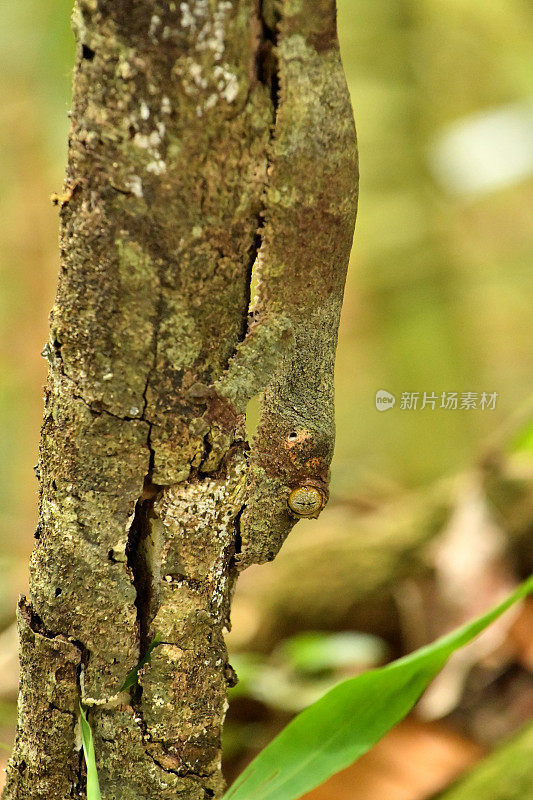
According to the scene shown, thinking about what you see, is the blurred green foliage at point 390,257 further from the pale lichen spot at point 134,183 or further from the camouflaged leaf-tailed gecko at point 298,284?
the pale lichen spot at point 134,183

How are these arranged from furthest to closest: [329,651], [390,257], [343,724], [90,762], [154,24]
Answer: [390,257]
[329,651]
[343,724]
[90,762]
[154,24]

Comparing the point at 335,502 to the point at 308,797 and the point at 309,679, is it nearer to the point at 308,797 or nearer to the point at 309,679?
the point at 309,679

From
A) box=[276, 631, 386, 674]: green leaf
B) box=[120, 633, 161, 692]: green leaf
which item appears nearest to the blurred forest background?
box=[276, 631, 386, 674]: green leaf

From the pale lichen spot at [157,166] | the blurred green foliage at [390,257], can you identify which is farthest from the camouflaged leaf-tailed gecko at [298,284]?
the blurred green foliage at [390,257]

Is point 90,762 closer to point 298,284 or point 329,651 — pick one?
point 298,284

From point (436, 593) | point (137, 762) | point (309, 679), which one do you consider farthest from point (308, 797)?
point (137, 762)

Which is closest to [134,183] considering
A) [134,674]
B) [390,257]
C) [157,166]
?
[157,166]

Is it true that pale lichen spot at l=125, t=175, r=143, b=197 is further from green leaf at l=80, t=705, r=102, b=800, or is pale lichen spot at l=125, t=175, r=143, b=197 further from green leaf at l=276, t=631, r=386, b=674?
green leaf at l=276, t=631, r=386, b=674
